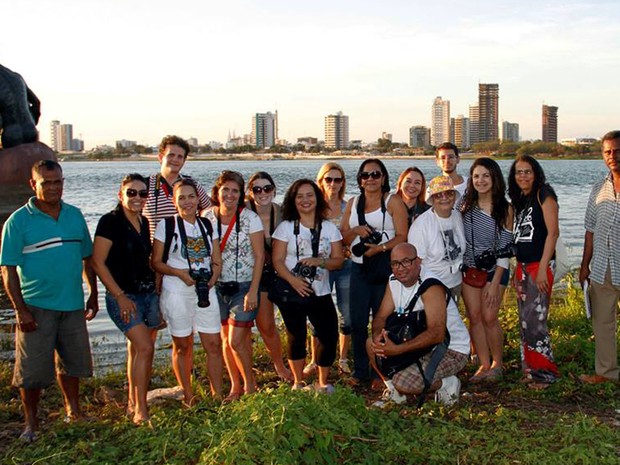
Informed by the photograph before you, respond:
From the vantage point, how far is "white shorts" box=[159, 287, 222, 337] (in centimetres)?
514

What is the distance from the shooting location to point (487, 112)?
101m

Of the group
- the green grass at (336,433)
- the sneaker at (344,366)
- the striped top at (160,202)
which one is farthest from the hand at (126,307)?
the sneaker at (344,366)

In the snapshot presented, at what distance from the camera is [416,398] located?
5.14 metres

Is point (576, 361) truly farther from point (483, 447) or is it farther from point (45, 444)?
point (45, 444)

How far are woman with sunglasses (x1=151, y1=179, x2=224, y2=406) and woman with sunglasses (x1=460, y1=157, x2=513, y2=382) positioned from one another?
82.2 inches

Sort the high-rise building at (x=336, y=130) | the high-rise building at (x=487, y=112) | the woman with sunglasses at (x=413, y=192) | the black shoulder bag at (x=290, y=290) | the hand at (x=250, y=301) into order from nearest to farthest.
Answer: the hand at (x=250, y=301)
the black shoulder bag at (x=290, y=290)
the woman with sunglasses at (x=413, y=192)
the high-rise building at (x=487, y=112)
the high-rise building at (x=336, y=130)

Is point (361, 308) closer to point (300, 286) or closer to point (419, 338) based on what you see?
point (300, 286)

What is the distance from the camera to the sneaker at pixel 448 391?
200 inches

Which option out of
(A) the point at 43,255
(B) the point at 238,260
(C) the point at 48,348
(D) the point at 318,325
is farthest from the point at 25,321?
(D) the point at 318,325

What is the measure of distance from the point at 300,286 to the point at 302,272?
115 mm

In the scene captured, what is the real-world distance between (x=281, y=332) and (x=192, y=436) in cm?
381

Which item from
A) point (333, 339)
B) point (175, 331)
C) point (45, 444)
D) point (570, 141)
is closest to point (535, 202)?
point (333, 339)

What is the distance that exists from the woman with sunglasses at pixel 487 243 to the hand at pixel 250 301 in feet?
5.82

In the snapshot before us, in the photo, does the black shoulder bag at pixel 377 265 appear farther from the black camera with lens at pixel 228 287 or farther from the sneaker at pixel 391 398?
the black camera with lens at pixel 228 287
